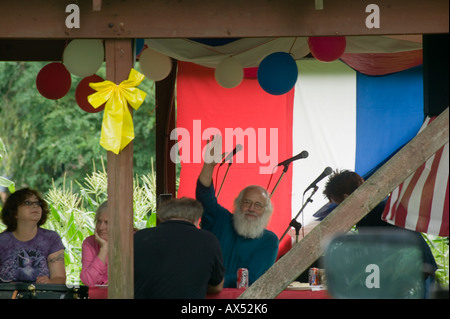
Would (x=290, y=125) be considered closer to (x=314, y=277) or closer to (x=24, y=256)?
(x=314, y=277)

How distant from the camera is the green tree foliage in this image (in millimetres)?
14844

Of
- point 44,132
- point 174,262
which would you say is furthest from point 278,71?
point 44,132

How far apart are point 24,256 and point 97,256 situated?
22.0 inches

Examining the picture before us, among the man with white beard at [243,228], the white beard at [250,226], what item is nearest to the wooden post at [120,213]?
the man with white beard at [243,228]

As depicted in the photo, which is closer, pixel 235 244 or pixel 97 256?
pixel 97 256

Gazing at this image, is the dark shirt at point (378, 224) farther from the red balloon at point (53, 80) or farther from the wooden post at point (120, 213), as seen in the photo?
the red balloon at point (53, 80)

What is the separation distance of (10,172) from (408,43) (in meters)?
10.9

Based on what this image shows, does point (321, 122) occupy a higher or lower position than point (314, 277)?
higher

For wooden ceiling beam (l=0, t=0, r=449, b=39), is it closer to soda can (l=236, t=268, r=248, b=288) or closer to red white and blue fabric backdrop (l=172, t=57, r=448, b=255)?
soda can (l=236, t=268, r=248, b=288)

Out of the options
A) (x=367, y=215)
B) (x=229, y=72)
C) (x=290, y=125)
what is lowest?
(x=367, y=215)

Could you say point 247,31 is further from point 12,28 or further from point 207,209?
point 207,209

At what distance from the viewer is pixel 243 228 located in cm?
540

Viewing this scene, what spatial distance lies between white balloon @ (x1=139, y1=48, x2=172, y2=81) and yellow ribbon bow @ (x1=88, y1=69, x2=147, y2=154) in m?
2.39

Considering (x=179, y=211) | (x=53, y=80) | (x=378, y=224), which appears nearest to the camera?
(x=179, y=211)
